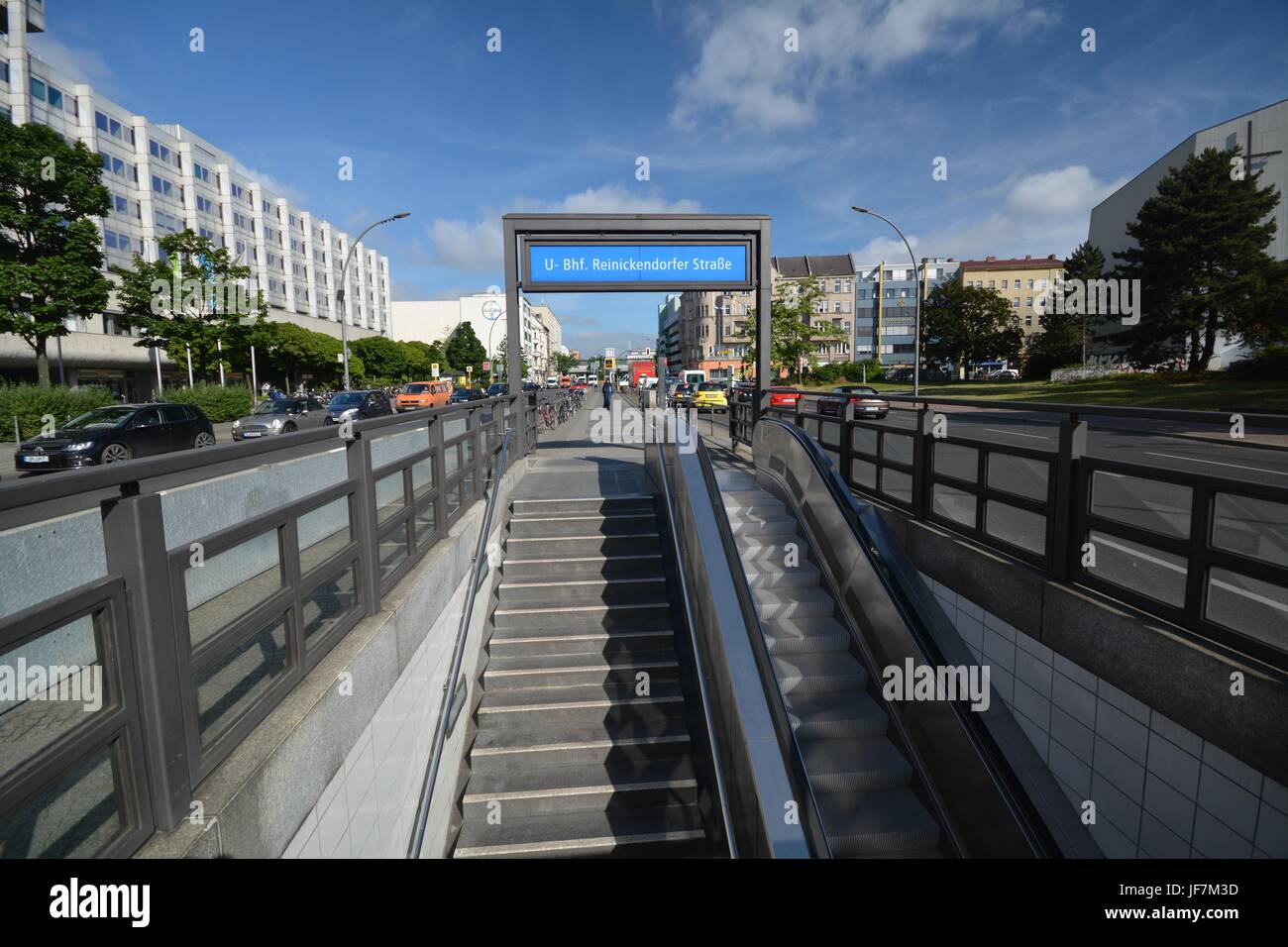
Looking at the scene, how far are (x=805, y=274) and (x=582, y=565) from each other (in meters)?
105

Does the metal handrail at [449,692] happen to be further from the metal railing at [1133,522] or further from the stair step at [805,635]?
the metal railing at [1133,522]

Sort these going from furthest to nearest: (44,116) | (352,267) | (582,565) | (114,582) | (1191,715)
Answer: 1. (352,267)
2. (44,116)
3. (582,565)
4. (1191,715)
5. (114,582)

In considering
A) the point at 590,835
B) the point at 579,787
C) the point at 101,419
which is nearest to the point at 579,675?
the point at 579,787

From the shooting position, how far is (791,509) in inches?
298

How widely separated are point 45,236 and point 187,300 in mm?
9338

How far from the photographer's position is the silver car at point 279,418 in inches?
894

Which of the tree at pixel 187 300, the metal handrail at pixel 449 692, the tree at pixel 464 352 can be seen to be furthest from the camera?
the tree at pixel 464 352

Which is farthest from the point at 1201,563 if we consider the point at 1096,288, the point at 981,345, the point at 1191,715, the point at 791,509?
the point at 981,345

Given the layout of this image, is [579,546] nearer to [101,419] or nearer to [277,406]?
[101,419]

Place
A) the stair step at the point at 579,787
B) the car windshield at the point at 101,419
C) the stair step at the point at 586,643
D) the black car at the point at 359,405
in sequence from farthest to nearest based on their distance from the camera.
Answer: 1. the black car at the point at 359,405
2. the car windshield at the point at 101,419
3. the stair step at the point at 586,643
4. the stair step at the point at 579,787

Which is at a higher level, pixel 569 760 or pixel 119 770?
pixel 119 770

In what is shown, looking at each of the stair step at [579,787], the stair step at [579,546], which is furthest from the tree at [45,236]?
the stair step at [579,787]

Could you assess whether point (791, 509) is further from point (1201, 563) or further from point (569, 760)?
point (1201, 563)

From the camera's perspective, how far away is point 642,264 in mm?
12430
